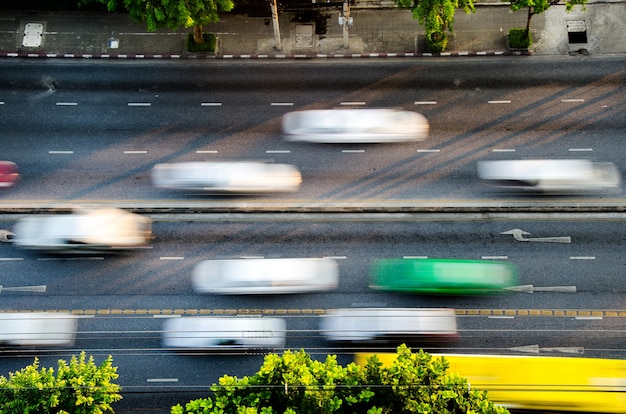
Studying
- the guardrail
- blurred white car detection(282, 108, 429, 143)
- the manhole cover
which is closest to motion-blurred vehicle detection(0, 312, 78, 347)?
the guardrail

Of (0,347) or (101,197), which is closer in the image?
(0,347)

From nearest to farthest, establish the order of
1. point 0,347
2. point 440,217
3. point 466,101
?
point 0,347, point 440,217, point 466,101

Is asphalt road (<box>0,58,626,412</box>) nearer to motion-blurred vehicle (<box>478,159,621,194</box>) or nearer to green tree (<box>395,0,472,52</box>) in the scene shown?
motion-blurred vehicle (<box>478,159,621,194</box>)

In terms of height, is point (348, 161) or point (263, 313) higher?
point (348, 161)

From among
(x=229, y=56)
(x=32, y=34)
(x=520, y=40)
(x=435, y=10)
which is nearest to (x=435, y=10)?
(x=435, y=10)

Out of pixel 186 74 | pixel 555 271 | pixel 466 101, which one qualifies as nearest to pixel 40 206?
pixel 186 74

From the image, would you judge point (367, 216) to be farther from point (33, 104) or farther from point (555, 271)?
point (33, 104)

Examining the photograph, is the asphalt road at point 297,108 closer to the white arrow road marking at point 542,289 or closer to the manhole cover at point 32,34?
the manhole cover at point 32,34
